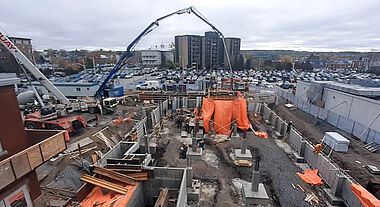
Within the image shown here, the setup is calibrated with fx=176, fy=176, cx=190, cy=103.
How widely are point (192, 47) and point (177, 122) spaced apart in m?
70.6

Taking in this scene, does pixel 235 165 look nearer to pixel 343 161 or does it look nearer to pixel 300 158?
pixel 300 158

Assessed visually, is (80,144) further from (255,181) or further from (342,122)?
(342,122)

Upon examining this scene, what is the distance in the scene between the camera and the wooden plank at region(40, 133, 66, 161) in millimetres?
5964

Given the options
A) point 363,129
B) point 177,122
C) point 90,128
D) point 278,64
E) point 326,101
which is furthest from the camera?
point 278,64

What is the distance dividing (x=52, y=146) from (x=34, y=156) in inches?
26.0

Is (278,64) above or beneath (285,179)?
above

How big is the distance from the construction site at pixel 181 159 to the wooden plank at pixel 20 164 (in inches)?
1.1

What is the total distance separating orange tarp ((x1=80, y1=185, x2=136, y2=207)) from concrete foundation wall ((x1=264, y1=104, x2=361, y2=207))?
37.6 ft

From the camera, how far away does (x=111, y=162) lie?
11727mm

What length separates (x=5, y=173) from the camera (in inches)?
188

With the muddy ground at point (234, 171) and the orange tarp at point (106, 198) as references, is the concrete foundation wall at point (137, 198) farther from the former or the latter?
the muddy ground at point (234, 171)

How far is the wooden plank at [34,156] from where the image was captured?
552 centimetres

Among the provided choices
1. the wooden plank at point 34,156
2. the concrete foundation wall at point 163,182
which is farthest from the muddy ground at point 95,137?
the wooden plank at point 34,156

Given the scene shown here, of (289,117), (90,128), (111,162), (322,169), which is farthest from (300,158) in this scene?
(90,128)
